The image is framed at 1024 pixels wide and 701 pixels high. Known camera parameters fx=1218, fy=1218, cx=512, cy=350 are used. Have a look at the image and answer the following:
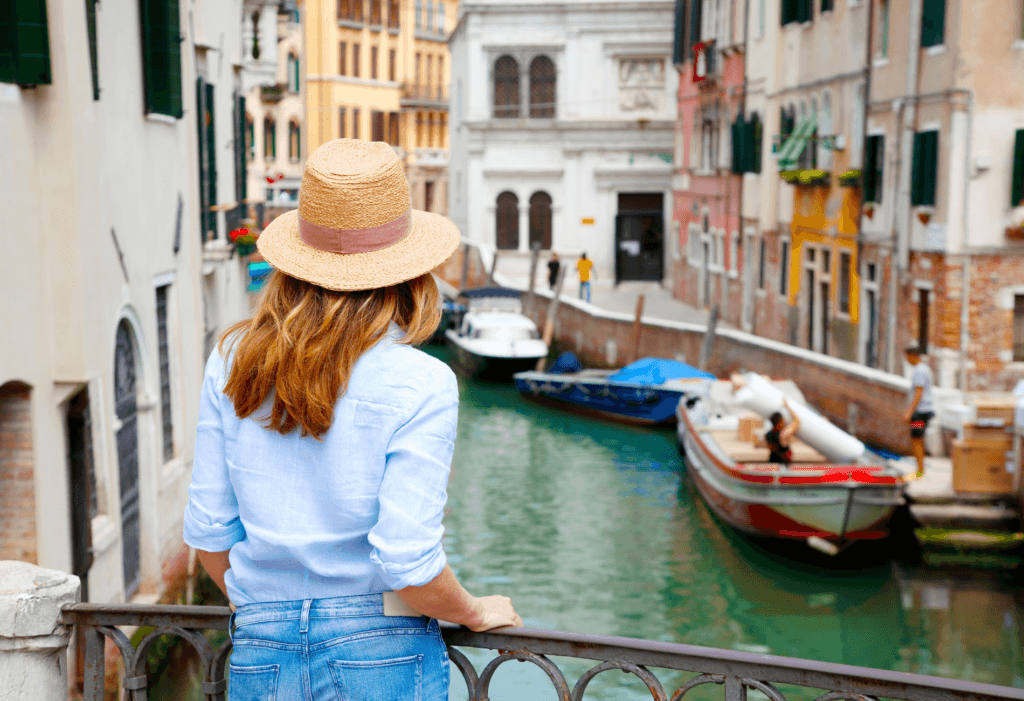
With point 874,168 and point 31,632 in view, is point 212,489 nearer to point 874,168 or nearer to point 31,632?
point 31,632

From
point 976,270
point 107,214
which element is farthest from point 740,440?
point 107,214

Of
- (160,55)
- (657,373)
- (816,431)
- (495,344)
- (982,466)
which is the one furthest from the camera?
(495,344)

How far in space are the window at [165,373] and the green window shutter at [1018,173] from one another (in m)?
8.73

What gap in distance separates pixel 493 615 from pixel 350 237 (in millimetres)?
669

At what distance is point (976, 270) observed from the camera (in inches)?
508

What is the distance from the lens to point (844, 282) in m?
16.8

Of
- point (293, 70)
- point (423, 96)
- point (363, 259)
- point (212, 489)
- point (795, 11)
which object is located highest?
point (293, 70)

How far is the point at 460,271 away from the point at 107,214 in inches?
1027

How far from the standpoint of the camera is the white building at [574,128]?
30.8 metres

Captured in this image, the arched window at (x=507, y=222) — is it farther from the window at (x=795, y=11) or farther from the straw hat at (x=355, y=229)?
the straw hat at (x=355, y=229)

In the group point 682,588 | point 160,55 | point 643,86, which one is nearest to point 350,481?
point 160,55

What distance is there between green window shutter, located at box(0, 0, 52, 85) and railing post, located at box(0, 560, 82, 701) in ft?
12.1

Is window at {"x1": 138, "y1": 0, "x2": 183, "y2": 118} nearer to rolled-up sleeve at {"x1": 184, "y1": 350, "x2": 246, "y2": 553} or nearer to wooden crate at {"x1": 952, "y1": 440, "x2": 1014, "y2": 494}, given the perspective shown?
rolled-up sleeve at {"x1": 184, "y1": 350, "x2": 246, "y2": 553}

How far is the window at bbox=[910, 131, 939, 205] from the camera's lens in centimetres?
1322
